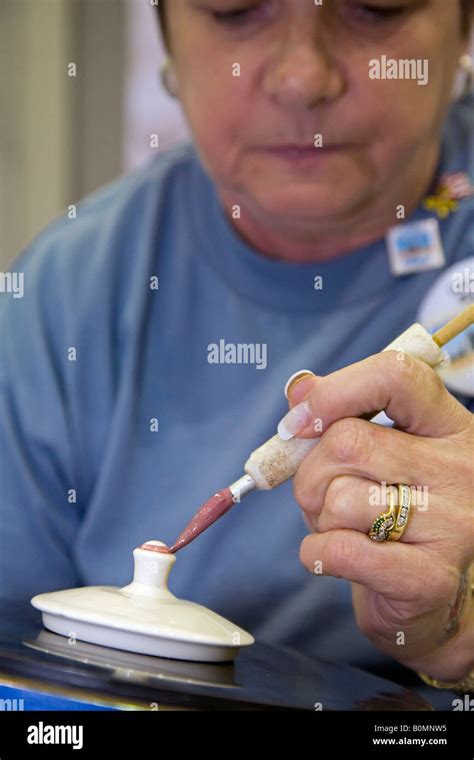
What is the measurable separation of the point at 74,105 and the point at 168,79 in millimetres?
144

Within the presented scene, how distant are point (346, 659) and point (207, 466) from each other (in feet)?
0.58

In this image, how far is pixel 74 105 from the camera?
1039mm

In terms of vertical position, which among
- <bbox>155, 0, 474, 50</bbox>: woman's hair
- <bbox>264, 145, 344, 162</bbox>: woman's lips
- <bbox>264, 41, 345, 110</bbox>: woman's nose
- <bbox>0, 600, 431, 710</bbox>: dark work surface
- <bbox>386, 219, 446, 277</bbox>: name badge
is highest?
<bbox>155, 0, 474, 50</bbox>: woman's hair

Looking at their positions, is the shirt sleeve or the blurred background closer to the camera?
the shirt sleeve

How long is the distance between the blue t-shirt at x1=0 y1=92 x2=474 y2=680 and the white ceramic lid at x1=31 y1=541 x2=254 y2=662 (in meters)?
0.15

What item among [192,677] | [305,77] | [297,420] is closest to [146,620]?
[192,677]

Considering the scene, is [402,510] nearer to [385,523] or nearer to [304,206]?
[385,523]

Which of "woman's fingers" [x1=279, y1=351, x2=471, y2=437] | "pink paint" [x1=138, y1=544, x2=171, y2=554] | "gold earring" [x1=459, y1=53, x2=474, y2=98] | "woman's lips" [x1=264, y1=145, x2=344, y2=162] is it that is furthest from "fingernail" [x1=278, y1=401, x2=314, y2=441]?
"gold earring" [x1=459, y1=53, x2=474, y2=98]

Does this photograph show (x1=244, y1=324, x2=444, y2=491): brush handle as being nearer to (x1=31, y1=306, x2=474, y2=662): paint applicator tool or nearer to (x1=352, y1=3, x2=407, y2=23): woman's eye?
(x1=31, y1=306, x2=474, y2=662): paint applicator tool

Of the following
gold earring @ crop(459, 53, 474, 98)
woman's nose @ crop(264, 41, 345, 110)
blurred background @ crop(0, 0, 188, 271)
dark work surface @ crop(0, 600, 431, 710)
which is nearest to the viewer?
dark work surface @ crop(0, 600, 431, 710)

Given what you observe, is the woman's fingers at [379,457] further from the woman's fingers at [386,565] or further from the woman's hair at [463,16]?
the woman's hair at [463,16]

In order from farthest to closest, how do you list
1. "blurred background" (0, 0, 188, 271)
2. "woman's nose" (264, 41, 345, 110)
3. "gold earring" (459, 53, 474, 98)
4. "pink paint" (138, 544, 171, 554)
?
"blurred background" (0, 0, 188, 271) < "gold earring" (459, 53, 474, 98) < "woman's nose" (264, 41, 345, 110) < "pink paint" (138, 544, 171, 554)

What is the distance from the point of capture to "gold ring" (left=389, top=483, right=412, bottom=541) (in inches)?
23.3

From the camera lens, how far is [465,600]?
0.66m
